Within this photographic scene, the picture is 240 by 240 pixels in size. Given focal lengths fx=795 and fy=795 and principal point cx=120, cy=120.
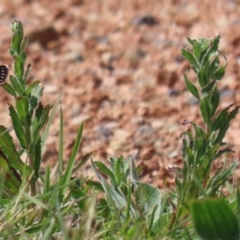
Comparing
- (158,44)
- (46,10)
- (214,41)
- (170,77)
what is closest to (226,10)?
(158,44)

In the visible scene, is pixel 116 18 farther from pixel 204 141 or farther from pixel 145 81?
pixel 204 141

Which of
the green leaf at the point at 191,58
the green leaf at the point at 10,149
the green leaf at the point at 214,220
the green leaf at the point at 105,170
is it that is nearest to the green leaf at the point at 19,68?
the green leaf at the point at 10,149

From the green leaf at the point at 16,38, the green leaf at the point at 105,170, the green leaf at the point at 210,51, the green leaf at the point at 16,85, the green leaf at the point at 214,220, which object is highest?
the green leaf at the point at 16,38

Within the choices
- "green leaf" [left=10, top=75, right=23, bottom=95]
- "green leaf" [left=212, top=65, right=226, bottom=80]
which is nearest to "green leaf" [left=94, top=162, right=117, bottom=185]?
"green leaf" [left=10, top=75, right=23, bottom=95]

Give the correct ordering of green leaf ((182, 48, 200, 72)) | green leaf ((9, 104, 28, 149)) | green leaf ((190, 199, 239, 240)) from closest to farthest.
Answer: green leaf ((190, 199, 239, 240)), green leaf ((182, 48, 200, 72)), green leaf ((9, 104, 28, 149))

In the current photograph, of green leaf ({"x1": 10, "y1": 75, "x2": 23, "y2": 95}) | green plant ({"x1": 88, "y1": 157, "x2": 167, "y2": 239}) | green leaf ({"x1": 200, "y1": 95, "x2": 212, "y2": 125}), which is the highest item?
green leaf ({"x1": 10, "y1": 75, "x2": 23, "y2": 95})

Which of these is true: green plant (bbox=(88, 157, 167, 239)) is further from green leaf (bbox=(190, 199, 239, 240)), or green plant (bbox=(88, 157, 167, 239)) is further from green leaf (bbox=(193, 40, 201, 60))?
green leaf (bbox=(193, 40, 201, 60))

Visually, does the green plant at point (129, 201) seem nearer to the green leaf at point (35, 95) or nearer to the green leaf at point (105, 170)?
the green leaf at point (105, 170)
